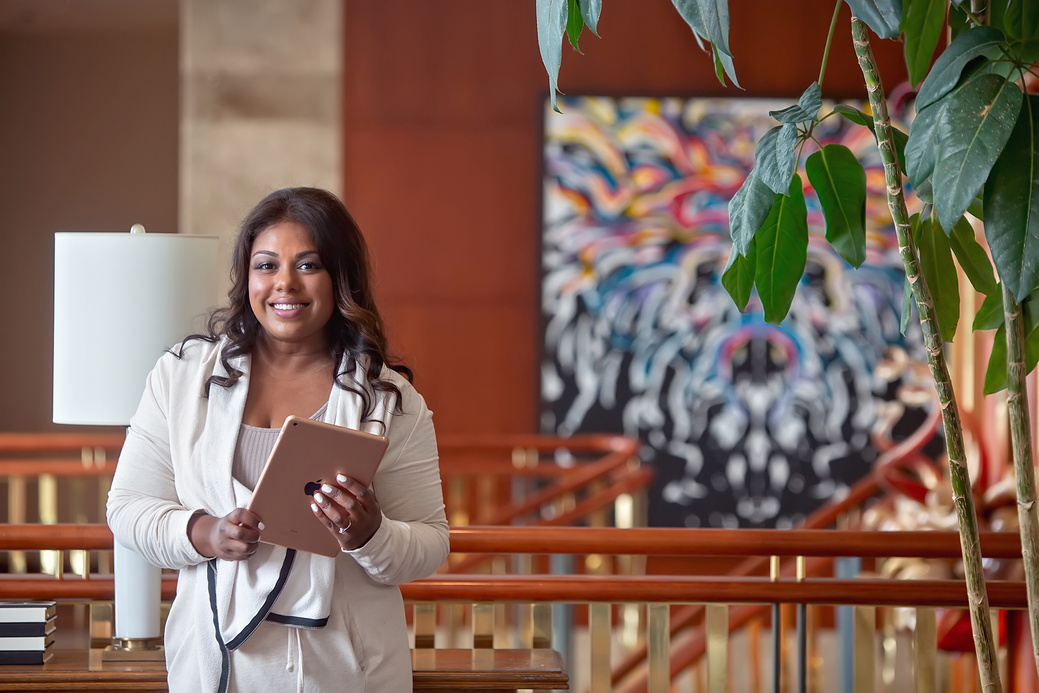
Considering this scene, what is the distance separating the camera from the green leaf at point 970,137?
4.27 feet

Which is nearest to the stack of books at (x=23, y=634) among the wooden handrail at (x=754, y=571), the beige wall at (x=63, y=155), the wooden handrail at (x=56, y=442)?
the wooden handrail at (x=754, y=571)

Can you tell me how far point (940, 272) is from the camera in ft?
5.70

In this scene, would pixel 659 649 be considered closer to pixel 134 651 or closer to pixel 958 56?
pixel 134 651

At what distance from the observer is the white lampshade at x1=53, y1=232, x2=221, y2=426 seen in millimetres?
2117

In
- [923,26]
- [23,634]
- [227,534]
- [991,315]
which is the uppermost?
[923,26]

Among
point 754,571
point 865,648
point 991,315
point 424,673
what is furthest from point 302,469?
point 754,571

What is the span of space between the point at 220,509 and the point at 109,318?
22.4 inches

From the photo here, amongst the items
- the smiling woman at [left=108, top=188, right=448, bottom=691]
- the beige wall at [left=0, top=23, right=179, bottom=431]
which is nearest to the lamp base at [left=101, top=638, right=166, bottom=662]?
the smiling woman at [left=108, top=188, right=448, bottom=691]

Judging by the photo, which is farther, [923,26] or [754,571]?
[754,571]

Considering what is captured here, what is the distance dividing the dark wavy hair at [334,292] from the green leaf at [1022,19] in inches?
42.6

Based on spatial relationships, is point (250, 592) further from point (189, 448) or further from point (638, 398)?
point (638, 398)

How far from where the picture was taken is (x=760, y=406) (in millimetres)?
5906

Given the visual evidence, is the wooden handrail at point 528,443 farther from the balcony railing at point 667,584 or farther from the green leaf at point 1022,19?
the green leaf at point 1022,19

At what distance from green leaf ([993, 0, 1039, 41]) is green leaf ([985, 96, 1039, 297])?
0.12 meters
